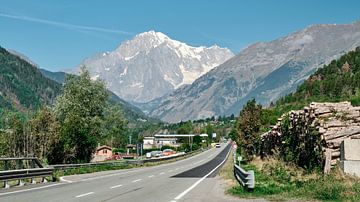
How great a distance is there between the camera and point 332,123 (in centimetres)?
2386

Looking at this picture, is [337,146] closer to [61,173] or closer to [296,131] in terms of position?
[296,131]

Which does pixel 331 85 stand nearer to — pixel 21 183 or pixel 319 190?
pixel 21 183

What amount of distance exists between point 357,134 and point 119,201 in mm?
10278

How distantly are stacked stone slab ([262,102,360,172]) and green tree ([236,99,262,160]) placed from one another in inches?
1056

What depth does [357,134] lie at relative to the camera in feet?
70.1

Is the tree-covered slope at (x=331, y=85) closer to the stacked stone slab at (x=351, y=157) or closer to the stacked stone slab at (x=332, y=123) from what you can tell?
the stacked stone slab at (x=332, y=123)

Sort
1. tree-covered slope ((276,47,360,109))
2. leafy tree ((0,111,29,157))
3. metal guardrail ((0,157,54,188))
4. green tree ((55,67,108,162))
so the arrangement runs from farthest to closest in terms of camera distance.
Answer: tree-covered slope ((276,47,360,109)), green tree ((55,67,108,162)), leafy tree ((0,111,29,157)), metal guardrail ((0,157,54,188))

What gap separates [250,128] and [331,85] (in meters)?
90.0

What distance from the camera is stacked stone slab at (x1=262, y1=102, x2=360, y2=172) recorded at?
21656 millimetres

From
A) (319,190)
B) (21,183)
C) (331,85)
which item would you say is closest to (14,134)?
(21,183)

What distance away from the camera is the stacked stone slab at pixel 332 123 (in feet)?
71.1

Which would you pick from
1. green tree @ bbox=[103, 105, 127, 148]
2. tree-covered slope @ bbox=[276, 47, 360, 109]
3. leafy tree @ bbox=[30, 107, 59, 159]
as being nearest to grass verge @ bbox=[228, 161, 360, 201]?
leafy tree @ bbox=[30, 107, 59, 159]

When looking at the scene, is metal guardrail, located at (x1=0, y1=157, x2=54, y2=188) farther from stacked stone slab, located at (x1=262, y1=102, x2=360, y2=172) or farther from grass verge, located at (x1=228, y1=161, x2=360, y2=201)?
stacked stone slab, located at (x1=262, y1=102, x2=360, y2=172)

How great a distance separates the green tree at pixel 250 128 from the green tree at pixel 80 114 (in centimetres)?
1772
